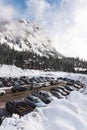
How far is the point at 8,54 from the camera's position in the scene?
13988cm

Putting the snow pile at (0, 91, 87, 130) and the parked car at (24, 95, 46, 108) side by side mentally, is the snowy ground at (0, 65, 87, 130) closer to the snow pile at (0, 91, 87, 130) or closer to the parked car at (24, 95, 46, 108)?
the snow pile at (0, 91, 87, 130)

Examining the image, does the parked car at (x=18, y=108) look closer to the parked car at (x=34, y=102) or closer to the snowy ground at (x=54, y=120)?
the parked car at (x=34, y=102)

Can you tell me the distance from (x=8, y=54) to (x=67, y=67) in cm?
4514

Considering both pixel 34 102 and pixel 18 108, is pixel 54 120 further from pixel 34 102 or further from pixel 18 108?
pixel 34 102

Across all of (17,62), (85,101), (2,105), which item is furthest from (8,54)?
(85,101)

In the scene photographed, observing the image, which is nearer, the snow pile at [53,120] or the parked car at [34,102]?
the snow pile at [53,120]

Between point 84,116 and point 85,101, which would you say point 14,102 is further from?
point 84,116

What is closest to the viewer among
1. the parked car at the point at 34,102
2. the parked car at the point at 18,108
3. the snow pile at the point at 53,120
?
the snow pile at the point at 53,120

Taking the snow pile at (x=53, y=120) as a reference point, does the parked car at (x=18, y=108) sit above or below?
below

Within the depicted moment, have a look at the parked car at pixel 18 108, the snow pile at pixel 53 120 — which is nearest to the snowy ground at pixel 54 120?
the snow pile at pixel 53 120

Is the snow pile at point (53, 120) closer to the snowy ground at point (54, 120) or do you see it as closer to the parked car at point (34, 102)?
the snowy ground at point (54, 120)

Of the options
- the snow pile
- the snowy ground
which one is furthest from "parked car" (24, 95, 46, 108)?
the snow pile

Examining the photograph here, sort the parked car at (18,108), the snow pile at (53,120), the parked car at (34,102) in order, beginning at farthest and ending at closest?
the parked car at (34,102) → the parked car at (18,108) → the snow pile at (53,120)

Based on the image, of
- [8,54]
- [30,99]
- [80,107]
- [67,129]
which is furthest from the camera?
[8,54]
